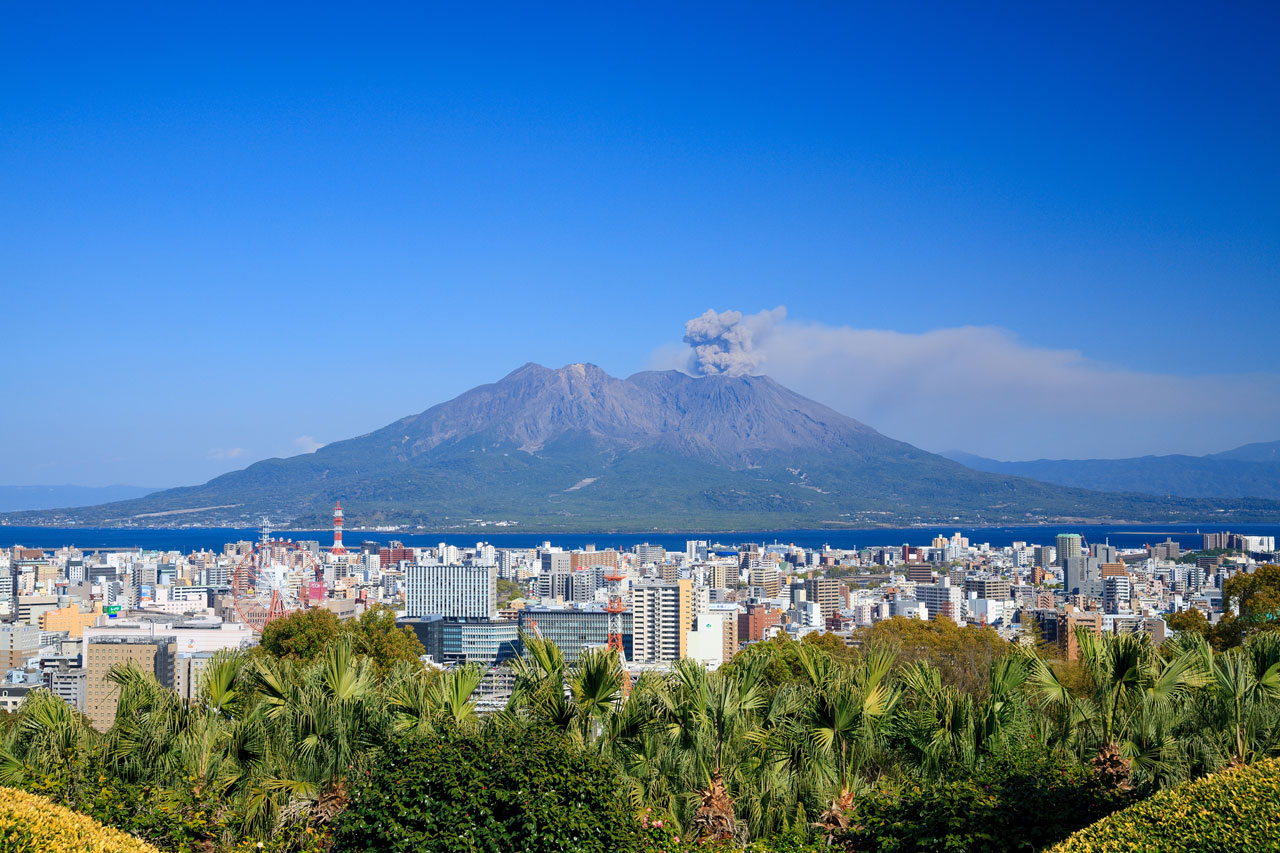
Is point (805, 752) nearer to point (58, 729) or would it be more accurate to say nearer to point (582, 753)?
point (582, 753)

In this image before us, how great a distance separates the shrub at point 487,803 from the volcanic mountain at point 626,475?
121482mm

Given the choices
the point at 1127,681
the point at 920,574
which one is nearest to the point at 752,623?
the point at 920,574

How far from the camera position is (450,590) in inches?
2758

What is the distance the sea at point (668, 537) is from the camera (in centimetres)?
11975

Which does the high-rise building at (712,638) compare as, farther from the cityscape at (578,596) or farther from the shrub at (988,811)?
the shrub at (988,811)

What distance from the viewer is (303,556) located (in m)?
91.2

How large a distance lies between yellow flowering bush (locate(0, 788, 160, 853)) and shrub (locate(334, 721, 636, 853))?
0.84 metres

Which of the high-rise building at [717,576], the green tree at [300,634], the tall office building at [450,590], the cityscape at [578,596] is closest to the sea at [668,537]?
the cityscape at [578,596]

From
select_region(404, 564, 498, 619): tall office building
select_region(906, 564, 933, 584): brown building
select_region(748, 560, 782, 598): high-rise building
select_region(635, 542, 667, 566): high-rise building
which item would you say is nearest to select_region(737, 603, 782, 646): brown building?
select_region(404, 564, 498, 619): tall office building

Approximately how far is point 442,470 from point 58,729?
157 metres

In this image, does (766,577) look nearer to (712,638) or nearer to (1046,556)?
(1046,556)

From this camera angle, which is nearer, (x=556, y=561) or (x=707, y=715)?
(x=707, y=715)

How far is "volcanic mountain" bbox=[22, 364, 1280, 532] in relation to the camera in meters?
144

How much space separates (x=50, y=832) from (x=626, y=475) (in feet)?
498
